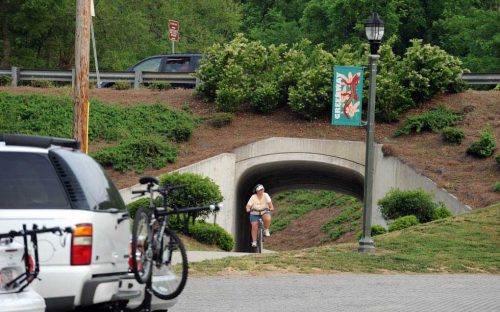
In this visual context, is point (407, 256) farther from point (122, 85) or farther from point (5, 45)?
point (5, 45)

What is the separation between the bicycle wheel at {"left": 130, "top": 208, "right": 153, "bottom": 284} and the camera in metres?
10.1

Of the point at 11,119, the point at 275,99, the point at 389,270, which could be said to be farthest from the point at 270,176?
the point at 389,270

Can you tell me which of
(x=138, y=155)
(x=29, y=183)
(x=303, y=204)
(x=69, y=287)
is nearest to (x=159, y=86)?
(x=138, y=155)

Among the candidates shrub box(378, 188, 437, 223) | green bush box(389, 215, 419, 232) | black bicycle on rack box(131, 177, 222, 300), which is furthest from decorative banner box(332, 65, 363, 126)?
black bicycle on rack box(131, 177, 222, 300)

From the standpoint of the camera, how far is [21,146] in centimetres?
966

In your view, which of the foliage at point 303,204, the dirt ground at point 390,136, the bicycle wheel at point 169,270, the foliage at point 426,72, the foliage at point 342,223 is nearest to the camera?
the bicycle wheel at point 169,270

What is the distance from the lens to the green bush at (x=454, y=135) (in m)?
34.6

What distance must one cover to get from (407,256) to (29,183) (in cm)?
1323

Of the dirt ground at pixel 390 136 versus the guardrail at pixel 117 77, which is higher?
the guardrail at pixel 117 77

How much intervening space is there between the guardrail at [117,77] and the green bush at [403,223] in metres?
14.6

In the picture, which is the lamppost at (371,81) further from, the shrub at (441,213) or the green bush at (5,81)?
the green bush at (5,81)

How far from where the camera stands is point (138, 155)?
113ft

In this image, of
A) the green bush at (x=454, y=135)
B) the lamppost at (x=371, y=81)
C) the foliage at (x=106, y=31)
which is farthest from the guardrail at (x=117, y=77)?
the lamppost at (x=371, y=81)

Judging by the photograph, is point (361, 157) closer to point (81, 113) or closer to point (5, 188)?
point (81, 113)
